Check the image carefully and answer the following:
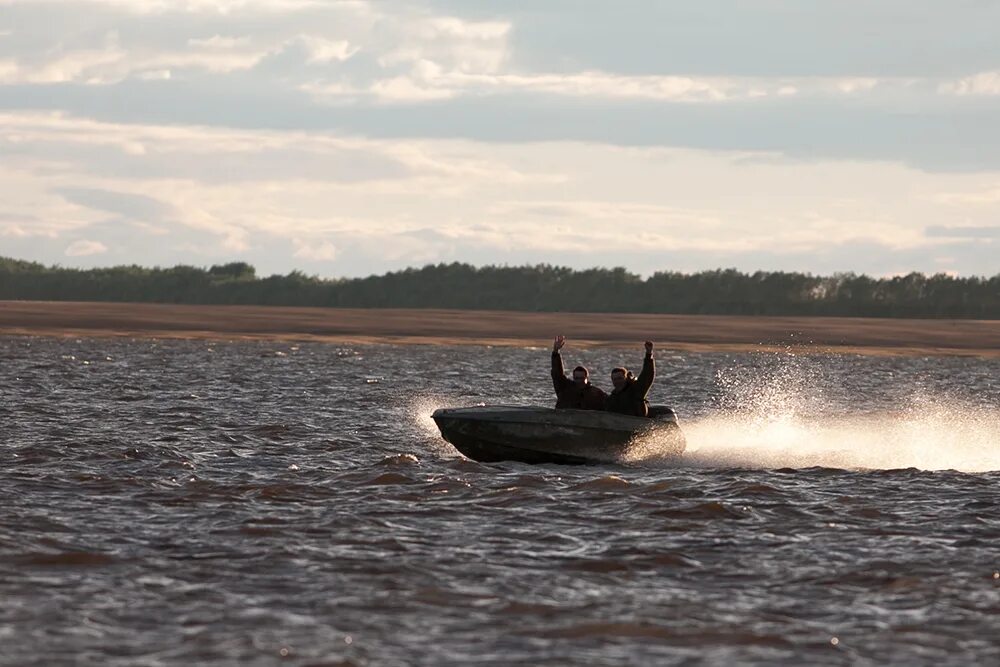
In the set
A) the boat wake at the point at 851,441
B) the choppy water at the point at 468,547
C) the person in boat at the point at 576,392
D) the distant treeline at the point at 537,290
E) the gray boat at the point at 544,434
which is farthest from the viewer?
the distant treeline at the point at 537,290

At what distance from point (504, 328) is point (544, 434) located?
227ft

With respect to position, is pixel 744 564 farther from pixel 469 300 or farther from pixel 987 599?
pixel 469 300

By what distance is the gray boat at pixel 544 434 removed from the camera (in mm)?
25281

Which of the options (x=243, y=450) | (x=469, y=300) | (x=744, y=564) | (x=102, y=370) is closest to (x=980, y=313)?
(x=469, y=300)

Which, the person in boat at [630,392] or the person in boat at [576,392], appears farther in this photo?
A: the person in boat at [576,392]

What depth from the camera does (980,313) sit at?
11231cm

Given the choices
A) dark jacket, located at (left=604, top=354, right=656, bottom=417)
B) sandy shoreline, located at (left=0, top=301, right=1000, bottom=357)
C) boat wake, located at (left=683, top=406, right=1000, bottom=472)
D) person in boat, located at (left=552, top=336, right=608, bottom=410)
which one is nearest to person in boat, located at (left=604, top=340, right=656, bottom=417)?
dark jacket, located at (left=604, top=354, right=656, bottom=417)

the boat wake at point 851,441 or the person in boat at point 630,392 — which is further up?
the person in boat at point 630,392

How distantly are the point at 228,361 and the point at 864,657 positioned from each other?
51.6m

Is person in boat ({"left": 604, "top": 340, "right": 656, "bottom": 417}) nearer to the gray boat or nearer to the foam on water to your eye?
the gray boat

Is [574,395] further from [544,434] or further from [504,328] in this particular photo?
[504,328]

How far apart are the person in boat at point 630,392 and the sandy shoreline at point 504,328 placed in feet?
186

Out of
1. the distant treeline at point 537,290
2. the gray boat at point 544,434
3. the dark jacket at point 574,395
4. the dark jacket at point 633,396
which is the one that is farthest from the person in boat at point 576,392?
the distant treeline at point 537,290

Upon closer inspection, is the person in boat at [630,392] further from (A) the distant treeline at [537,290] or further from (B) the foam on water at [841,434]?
(A) the distant treeline at [537,290]
